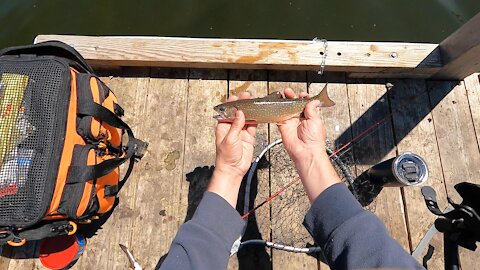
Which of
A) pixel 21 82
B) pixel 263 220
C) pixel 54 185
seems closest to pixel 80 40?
pixel 21 82

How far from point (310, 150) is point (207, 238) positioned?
1029 mm

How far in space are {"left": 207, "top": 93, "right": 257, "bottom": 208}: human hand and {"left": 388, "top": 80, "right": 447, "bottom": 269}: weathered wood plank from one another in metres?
1.50

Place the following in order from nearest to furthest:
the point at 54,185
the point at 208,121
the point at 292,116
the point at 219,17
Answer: the point at 54,185 < the point at 292,116 < the point at 208,121 < the point at 219,17

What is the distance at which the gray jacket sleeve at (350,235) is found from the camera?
1858mm

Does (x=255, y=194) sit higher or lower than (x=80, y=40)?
lower

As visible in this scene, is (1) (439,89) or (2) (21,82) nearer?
(2) (21,82)

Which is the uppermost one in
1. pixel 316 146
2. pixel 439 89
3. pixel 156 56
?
pixel 156 56

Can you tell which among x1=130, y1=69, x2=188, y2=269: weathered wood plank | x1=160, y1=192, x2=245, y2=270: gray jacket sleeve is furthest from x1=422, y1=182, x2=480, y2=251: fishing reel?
x1=130, y1=69, x2=188, y2=269: weathered wood plank

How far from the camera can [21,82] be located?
2.53m

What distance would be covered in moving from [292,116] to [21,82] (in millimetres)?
1962

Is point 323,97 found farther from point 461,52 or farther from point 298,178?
point 461,52

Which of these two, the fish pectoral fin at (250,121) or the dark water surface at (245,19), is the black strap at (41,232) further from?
the dark water surface at (245,19)

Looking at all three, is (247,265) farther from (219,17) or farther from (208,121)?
(219,17)

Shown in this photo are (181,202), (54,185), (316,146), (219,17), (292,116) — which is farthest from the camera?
(219,17)
